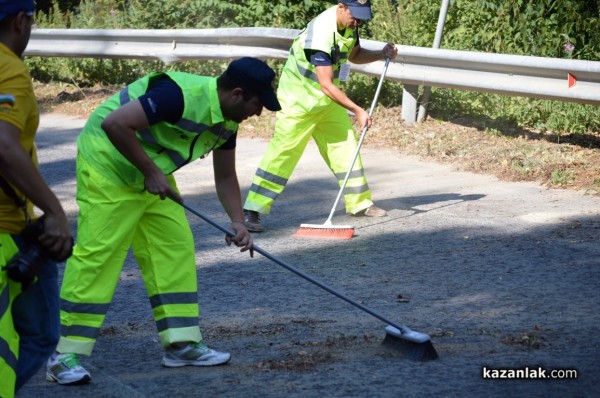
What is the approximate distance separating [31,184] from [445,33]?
9.40 meters

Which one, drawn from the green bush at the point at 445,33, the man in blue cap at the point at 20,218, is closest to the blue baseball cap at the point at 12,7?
the man in blue cap at the point at 20,218

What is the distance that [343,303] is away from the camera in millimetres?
5715

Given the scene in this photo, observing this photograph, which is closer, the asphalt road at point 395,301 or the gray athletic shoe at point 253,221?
the asphalt road at point 395,301

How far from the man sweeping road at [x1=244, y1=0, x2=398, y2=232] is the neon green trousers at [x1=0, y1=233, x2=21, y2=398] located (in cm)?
414

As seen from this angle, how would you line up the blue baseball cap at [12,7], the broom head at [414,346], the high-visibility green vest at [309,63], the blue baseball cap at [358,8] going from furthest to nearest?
the high-visibility green vest at [309,63] < the blue baseball cap at [358,8] < the broom head at [414,346] < the blue baseball cap at [12,7]

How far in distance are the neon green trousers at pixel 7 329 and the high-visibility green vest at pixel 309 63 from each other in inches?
176

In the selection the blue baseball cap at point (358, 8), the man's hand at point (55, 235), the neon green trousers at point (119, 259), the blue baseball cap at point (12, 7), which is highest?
the blue baseball cap at point (12, 7)

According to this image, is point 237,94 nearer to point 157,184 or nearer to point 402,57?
point 157,184

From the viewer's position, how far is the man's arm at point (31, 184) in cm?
312

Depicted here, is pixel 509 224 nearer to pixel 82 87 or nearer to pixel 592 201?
pixel 592 201

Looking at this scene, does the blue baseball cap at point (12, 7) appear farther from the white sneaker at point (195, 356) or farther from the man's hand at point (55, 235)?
the white sneaker at point (195, 356)

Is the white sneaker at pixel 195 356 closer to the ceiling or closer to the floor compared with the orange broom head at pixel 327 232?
closer to the ceiling

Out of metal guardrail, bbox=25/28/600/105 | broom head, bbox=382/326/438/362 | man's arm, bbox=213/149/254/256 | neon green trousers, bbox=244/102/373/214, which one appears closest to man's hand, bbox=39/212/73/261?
man's arm, bbox=213/149/254/256

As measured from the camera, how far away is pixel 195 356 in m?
4.73
